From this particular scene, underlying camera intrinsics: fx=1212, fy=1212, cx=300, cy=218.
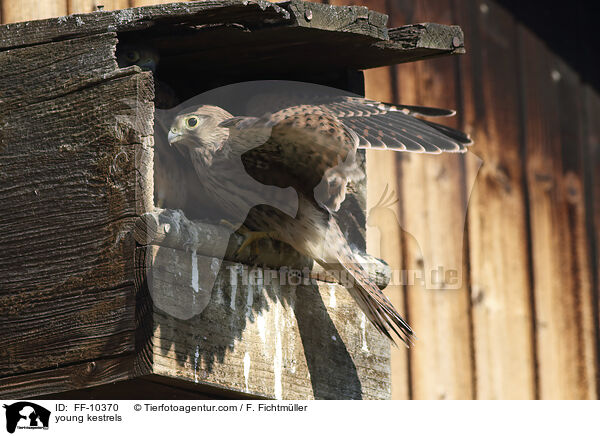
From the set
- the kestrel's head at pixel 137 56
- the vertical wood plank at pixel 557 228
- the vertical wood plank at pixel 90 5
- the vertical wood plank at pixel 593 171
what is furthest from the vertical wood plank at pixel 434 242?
the kestrel's head at pixel 137 56

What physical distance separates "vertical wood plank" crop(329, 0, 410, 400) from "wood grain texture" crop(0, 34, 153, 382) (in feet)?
4.43

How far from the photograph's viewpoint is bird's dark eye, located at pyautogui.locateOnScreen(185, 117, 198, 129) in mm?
3186

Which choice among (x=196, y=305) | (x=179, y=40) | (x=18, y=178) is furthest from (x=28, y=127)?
(x=196, y=305)

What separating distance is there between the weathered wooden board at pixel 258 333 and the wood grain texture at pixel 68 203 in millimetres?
95

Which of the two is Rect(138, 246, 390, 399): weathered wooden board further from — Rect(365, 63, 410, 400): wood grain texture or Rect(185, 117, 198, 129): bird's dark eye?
Rect(365, 63, 410, 400): wood grain texture

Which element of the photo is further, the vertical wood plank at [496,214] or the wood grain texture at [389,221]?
the vertical wood plank at [496,214]

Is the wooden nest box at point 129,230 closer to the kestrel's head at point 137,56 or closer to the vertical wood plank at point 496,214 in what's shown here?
the kestrel's head at point 137,56

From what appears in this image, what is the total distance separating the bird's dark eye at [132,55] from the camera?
3008 millimetres

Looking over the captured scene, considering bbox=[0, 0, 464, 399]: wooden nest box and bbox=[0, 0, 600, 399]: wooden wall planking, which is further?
bbox=[0, 0, 600, 399]: wooden wall planking

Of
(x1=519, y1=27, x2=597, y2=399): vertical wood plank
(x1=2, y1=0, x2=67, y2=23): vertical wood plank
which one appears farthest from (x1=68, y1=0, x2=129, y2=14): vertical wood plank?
(x1=519, y1=27, x2=597, y2=399): vertical wood plank

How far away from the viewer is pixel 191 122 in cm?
320

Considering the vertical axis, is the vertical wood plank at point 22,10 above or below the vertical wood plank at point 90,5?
below
